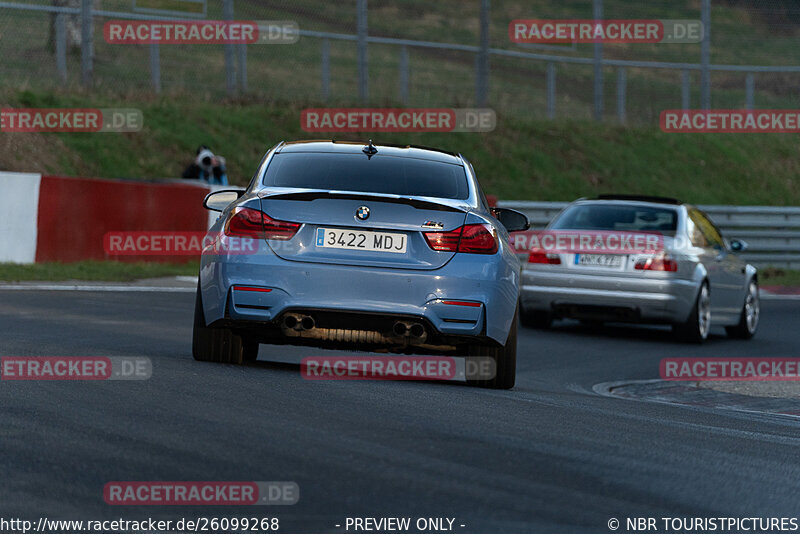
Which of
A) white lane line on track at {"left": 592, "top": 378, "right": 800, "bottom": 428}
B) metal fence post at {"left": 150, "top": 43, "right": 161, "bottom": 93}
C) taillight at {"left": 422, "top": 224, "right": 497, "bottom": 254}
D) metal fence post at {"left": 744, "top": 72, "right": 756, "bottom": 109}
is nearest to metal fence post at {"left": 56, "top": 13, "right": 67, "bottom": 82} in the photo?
metal fence post at {"left": 150, "top": 43, "right": 161, "bottom": 93}

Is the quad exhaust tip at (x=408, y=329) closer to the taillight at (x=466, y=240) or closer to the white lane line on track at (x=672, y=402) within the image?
the taillight at (x=466, y=240)

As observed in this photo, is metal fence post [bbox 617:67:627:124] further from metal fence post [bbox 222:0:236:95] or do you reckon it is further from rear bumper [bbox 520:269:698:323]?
rear bumper [bbox 520:269:698:323]

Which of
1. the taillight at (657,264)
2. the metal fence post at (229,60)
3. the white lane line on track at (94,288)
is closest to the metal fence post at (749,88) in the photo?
the metal fence post at (229,60)

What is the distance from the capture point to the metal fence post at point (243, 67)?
26.3 metres

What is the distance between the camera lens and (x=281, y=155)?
962 centimetres

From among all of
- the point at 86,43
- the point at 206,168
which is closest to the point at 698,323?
the point at 206,168

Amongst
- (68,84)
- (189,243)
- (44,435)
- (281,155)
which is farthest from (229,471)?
(68,84)

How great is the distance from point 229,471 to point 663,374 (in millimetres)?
7474

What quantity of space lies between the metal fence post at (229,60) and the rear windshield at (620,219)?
11.3 metres

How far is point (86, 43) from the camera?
2455 cm

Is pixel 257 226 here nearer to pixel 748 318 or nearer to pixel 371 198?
pixel 371 198

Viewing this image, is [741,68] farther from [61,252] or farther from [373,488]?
[373,488]

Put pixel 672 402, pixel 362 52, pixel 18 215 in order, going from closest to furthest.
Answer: pixel 672 402, pixel 18 215, pixel 362 52

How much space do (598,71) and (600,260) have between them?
630 inches
